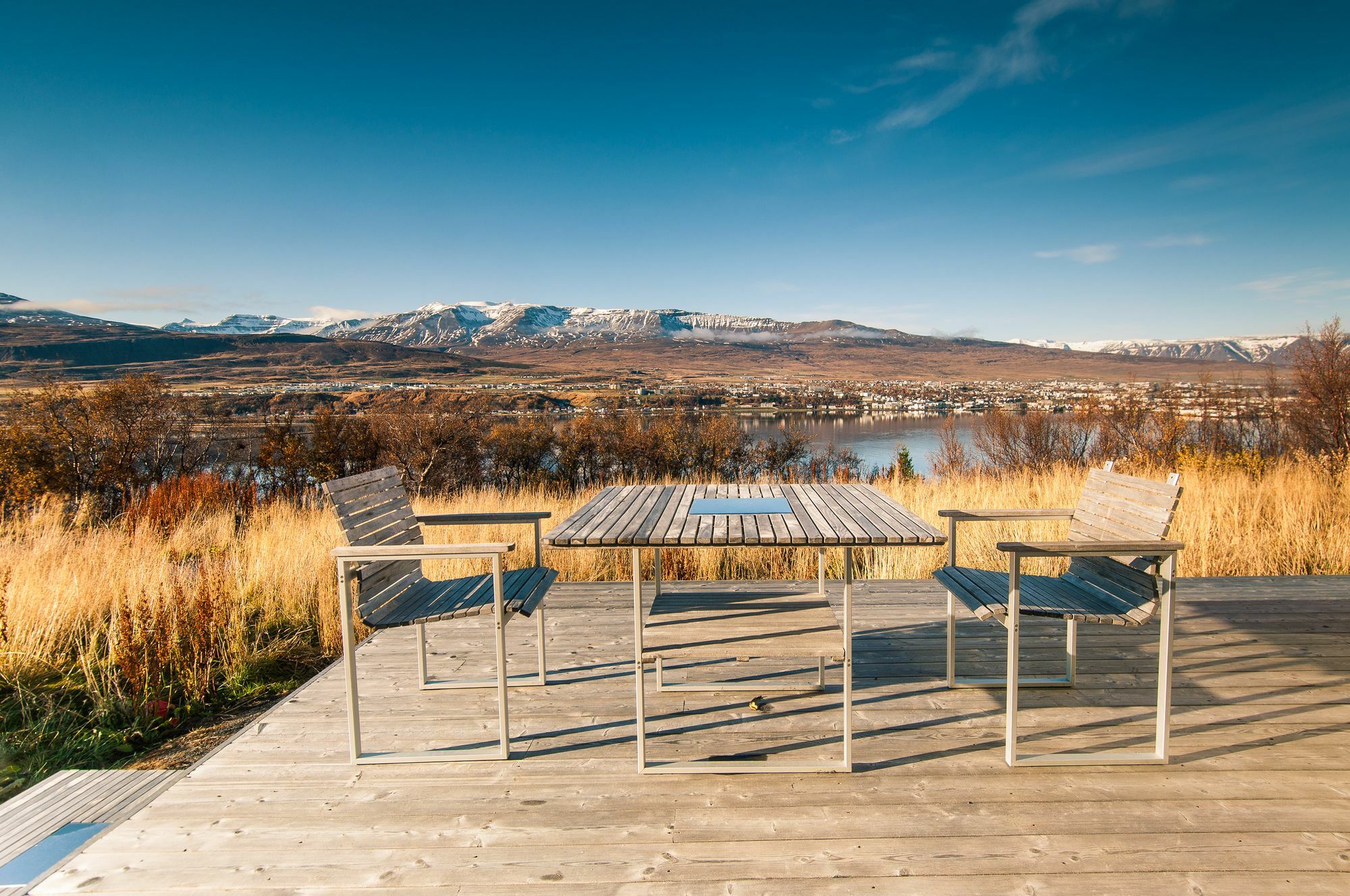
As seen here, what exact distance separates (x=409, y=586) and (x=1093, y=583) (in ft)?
9.65

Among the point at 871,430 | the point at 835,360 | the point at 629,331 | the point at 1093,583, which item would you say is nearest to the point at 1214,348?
the point at 835,360

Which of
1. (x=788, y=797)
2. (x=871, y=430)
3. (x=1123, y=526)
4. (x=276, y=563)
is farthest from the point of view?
(x=871, y=430)

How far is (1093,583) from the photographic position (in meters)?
2.54

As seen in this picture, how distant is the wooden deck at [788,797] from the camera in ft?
5.05

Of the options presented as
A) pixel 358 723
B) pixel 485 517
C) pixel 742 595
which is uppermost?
pixel 485 517

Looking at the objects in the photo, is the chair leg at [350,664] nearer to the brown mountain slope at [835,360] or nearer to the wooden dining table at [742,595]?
the wooden dining table at [742,595]

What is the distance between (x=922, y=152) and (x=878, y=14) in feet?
24.6

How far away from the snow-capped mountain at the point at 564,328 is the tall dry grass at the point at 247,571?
126977mm

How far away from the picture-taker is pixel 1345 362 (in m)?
8.05

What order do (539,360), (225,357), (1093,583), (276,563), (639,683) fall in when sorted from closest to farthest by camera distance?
(639,683) → (1093,583) → (276,563) → (225,357) → (539,360)

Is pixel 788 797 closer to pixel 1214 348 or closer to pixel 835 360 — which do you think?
pixel 835 360

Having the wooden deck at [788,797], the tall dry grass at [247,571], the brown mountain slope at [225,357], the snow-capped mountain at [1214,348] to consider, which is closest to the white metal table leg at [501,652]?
the wooden deck at [788,797]

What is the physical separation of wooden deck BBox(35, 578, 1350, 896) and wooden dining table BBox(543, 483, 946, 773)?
201 millimetres

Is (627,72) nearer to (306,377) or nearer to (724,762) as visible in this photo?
(724,762)
